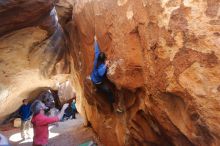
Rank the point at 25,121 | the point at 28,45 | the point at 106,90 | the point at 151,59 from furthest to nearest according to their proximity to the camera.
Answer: the point at 25,121, the point at 28,45, the point at 106,90, the point at 151,59

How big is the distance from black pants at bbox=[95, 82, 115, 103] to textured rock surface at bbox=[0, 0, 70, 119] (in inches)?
117

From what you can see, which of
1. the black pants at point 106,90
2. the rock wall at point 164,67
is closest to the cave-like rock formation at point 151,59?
the rock wall at point 164,67

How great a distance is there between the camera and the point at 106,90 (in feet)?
18.1

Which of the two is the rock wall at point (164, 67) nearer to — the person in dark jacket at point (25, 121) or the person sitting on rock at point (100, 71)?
the person sitting on rock at point (100, 71)

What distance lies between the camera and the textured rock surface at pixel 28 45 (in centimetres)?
700

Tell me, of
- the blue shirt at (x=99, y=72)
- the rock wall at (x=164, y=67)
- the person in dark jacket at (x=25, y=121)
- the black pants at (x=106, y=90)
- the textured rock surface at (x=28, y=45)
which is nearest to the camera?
the rock wall at (x=164, y=67)

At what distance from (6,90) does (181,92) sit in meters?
8.91

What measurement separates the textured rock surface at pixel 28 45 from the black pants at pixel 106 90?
117 inches

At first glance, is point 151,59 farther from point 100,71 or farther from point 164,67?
point 100,71

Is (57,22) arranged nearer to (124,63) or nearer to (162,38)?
(124,63)

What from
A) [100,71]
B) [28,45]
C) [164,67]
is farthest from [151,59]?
[28,45]

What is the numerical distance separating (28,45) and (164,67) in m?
6.72

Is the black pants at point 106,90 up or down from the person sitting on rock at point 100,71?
down

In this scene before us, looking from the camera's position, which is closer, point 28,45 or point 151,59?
point 151,59
